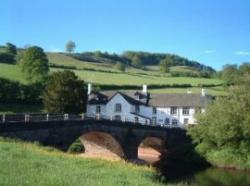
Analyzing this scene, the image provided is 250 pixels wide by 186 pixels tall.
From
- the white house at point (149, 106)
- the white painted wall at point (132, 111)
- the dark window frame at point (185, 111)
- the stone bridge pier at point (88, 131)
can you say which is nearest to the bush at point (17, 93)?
the white house at point (149, 106)

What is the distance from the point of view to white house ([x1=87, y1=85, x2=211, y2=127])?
91875 millimetres

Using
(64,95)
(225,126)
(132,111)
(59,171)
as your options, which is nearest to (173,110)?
(132,111)

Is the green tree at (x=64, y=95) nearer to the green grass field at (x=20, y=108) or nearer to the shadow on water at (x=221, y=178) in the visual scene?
the green grass field at (x=20, y=108)

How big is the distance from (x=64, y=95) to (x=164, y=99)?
2600 centimetres

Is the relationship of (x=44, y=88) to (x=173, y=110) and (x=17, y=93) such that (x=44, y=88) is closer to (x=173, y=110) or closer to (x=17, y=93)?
(x=17, y=93)

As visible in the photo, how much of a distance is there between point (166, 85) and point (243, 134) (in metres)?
62.0

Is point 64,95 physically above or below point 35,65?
below

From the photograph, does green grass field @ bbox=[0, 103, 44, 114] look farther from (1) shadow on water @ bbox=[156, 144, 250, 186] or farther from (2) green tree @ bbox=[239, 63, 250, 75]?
(2) green tree @ bbox=[239, 63, 250, 75]

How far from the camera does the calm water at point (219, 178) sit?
50.5 meters

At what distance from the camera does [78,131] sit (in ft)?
180

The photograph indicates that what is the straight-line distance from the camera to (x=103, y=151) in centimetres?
6862

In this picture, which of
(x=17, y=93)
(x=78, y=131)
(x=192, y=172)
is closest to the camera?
(x=78, y=131)

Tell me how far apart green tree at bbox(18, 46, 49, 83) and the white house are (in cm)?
1414

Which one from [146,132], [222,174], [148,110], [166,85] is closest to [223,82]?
[166,85]
